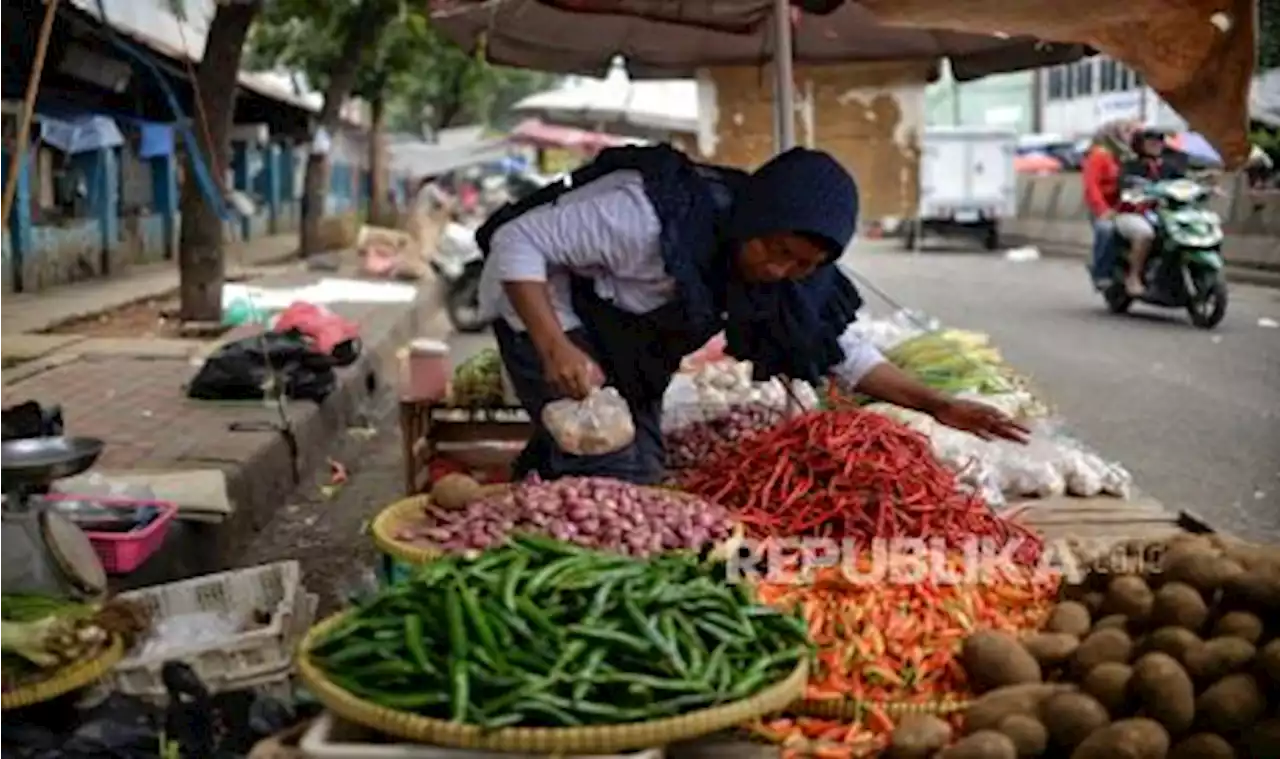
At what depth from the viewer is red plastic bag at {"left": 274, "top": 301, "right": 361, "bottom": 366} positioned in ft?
32.6

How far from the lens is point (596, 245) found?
4473 millimetres

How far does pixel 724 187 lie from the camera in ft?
14.9

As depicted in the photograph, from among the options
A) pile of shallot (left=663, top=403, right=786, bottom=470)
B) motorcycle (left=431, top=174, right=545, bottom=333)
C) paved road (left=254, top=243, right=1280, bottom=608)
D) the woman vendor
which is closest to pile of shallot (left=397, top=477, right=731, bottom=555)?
the woman vendor

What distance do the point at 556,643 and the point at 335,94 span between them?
20.7 m

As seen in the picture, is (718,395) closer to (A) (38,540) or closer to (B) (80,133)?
(A) (38,540)

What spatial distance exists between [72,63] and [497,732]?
12835 mm

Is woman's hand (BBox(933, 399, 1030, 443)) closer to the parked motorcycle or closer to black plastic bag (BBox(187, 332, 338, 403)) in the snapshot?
black plastic bag (BBox(187, 332, 338, 403))

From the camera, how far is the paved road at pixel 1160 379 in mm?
8102

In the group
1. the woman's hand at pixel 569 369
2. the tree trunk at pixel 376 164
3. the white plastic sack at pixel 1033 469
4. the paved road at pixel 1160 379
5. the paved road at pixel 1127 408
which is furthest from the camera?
the tree trunk at pixel 376 164

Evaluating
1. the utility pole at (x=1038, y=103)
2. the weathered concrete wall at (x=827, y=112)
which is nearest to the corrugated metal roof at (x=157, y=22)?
the weathered concrete wall at (x=827, y=112)

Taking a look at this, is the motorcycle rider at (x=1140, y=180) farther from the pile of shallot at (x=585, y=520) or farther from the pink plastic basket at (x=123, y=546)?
the pink plastic basket at (x=123, y=546)

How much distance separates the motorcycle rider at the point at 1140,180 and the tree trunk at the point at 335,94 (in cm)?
943

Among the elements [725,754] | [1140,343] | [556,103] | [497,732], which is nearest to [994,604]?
[725,754]

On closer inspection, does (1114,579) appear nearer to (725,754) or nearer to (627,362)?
(725,754)
